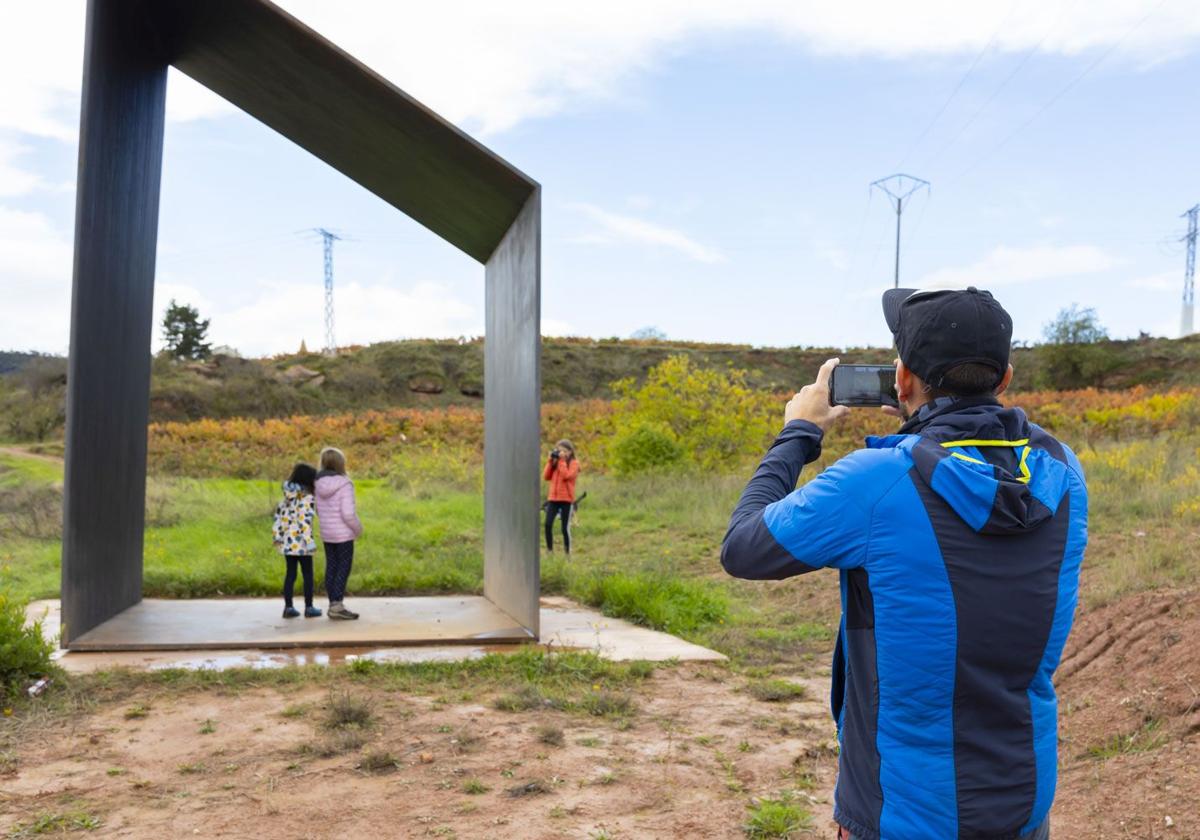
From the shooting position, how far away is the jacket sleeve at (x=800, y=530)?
73.5 inches

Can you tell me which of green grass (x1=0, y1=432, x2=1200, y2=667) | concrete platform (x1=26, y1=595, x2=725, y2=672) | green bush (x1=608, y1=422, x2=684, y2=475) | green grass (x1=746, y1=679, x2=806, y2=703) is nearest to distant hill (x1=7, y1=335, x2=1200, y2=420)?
green bush (x1=608, y1=422, x2=684, y2=475)

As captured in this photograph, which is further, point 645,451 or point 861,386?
point 645,451

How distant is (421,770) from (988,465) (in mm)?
3762

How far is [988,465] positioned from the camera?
6.08 feet

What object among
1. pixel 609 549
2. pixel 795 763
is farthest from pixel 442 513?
pixel 795 763

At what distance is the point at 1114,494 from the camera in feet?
40.2

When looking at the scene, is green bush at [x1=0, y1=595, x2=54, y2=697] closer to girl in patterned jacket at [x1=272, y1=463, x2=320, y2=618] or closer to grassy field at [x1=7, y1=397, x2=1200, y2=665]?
girl in patterned jacket at [x1=272, y1=463, x2=320, y2=618]

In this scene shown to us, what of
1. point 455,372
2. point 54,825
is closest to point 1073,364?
point 455,372

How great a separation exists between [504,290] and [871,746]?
24.3ft

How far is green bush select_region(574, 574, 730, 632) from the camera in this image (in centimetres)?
863

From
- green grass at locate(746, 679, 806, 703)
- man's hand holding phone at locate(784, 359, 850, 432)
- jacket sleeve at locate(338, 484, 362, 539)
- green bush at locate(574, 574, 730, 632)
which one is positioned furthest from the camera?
green bush at locate(574, 574, 730, 632)

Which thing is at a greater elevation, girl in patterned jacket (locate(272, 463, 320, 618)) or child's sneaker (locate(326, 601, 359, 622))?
girl in patterned jacket (locate(272, 463, 320, 618))

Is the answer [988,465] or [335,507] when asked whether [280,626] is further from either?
[988,465]

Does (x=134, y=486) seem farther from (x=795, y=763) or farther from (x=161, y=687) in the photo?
(x=795, y=763)
